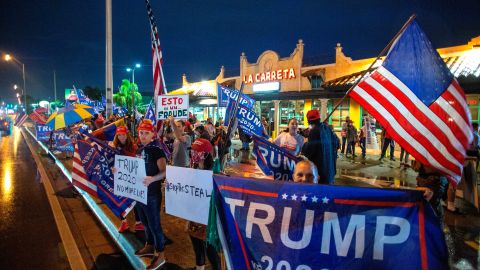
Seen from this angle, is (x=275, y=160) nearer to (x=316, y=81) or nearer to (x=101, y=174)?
(x=101, y=174)

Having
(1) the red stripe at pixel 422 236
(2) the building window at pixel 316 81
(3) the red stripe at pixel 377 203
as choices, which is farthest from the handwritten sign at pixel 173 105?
(2) the building window at pixel 316 81

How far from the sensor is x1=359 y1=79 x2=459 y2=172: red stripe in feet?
11.1

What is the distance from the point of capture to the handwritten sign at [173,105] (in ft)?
22.2

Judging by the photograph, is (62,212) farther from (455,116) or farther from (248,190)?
(455,116)

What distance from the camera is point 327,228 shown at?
256 centimetres

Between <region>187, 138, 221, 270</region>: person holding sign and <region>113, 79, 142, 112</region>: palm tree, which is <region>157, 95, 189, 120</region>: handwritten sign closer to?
<region>187, 138, 221, 270</region>: person holding sign

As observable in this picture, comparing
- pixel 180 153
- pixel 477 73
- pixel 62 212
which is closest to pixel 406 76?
pixel 180 153

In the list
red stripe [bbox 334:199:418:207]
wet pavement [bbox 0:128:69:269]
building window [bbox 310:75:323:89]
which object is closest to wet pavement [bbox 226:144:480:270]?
red stripe [bbox 334:199:418:207]

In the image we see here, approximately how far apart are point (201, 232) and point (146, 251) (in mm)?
1524

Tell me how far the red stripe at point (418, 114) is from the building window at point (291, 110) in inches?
811

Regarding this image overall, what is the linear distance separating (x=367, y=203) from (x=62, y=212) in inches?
260

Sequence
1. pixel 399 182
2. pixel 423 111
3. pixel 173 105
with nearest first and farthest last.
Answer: pixel 423 111
pixel 173 105
pixel 399 182

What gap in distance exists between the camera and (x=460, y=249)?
4992mm

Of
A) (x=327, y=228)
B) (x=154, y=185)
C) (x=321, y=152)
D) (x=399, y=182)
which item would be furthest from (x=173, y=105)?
(x=399, y=182)
